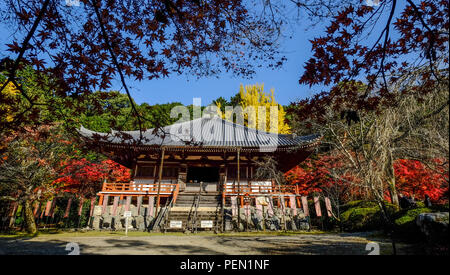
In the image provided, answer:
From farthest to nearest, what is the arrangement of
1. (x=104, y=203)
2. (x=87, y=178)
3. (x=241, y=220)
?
(x=87, y=178) < (x=104, y=203) < (x=241, y=220)

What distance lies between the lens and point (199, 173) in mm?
17156

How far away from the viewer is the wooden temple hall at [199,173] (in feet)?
34.2

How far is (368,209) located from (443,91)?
8.89m

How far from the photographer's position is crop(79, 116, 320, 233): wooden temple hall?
10422mm

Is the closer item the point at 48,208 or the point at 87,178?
the point at 48,208

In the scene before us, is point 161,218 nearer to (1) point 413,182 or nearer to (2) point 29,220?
(2) point 29,220

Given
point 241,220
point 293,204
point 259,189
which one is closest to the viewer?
point 241,220

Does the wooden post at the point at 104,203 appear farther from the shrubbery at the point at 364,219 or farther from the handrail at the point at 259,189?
the shrubbery at the point at 364,219

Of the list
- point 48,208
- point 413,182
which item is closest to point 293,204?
point 413,182

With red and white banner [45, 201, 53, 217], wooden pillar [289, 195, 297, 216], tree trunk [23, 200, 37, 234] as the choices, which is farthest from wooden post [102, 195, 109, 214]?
wooden pillar [289, 195, 297, 216]

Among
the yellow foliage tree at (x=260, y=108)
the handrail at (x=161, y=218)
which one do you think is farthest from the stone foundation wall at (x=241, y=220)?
the yellow foliage tree at (x=260, y=108)

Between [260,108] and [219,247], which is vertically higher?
[260,108]
